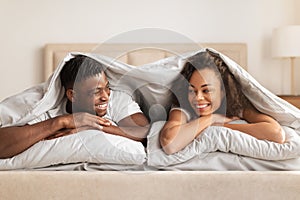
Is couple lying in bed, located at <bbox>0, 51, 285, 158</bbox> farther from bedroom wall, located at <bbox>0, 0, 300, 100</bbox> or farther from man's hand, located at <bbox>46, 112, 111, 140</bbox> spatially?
bedroom wall, located at <bbox>0, 0, 300, 100</bbox>

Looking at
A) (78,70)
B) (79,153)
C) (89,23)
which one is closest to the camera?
(79,153)

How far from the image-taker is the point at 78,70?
165 cm

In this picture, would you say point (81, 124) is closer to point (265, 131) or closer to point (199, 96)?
point (199, 96)

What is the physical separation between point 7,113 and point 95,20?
2661 mm

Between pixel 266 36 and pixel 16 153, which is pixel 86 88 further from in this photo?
pixel 266 36

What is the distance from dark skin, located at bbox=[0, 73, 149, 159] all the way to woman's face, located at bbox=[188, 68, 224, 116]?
0.56ft

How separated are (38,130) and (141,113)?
0.33 metres

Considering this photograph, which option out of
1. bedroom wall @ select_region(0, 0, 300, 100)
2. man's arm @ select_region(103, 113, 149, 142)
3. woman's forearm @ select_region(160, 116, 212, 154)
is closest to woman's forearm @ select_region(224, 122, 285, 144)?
woman's forearm @ select_region(160, 116, 212, 154)

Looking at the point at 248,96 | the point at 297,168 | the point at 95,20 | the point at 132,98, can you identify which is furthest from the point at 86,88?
the point at 95,20

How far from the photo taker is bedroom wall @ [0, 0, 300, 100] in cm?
421

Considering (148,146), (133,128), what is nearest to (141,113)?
(133,128)

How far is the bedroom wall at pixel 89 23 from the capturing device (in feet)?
13.8

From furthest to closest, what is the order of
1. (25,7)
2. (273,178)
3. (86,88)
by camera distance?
1. (25,7)
2. (86,88)
3. (273,178)

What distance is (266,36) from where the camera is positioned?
428cm
